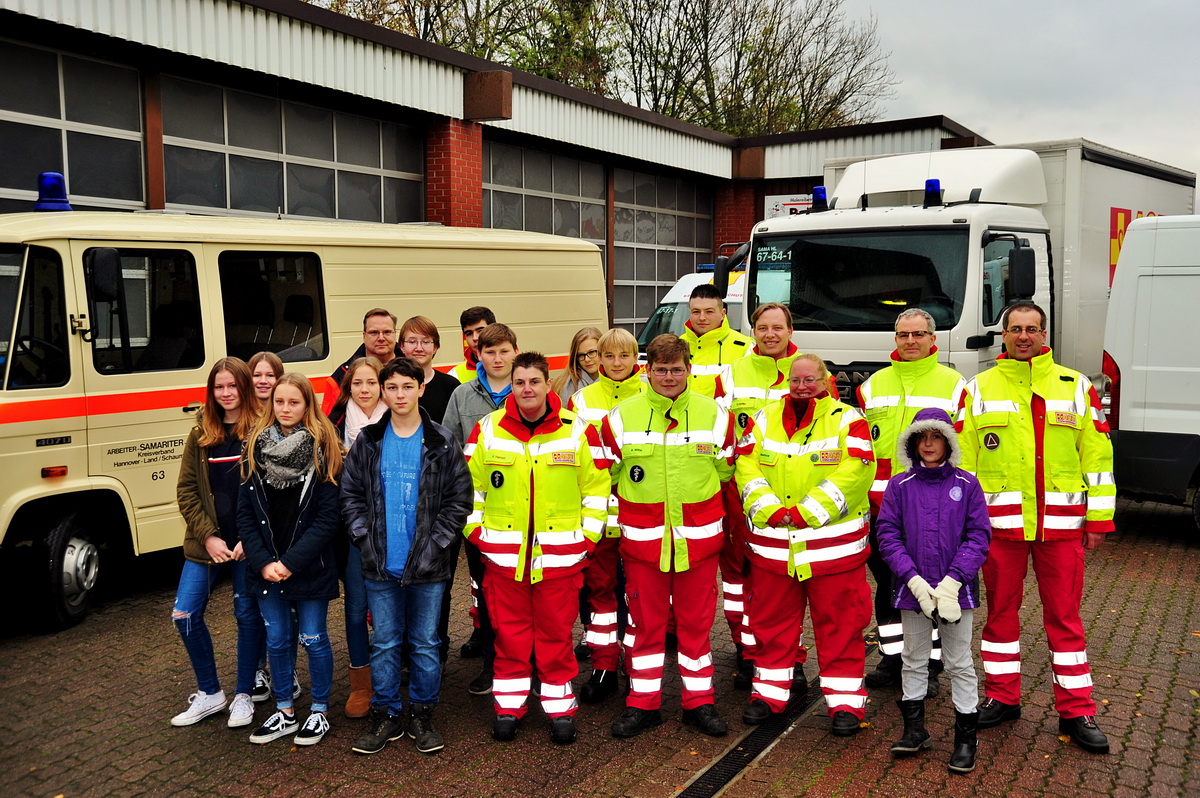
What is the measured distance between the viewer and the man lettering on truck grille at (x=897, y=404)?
536 centimetres

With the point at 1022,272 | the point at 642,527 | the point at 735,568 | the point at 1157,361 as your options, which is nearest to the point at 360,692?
the point at 642,527

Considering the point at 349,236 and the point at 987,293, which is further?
the point at 987,293

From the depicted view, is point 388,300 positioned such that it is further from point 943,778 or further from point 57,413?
point 943,778

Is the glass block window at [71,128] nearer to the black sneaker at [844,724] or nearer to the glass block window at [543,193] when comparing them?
the glass block window at [543,193]

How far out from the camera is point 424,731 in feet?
16.0

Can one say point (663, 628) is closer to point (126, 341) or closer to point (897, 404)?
point (897, 404)

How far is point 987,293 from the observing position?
887 centimetres

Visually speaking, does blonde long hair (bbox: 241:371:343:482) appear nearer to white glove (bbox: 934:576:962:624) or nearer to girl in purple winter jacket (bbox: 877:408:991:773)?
girl in purple winter jacket (bbox: 877:408:991:773)

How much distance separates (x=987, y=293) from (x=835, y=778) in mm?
5509

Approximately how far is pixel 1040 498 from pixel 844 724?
1406mm

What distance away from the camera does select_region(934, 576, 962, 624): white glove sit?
453 cm

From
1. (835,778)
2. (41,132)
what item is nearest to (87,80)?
(41,132)

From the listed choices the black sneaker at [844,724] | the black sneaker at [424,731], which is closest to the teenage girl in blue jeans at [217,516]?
the black sneaker at [424,731]

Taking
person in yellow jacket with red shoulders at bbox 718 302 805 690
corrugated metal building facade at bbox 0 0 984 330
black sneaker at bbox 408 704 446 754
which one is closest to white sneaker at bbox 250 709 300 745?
black sneaker at bbox 408 704 446 754
